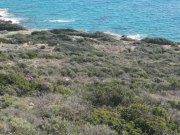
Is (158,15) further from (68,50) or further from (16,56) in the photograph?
(16,56)

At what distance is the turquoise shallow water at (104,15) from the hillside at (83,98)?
2770cm

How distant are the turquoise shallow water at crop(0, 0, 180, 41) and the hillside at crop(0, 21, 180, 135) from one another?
2770cm

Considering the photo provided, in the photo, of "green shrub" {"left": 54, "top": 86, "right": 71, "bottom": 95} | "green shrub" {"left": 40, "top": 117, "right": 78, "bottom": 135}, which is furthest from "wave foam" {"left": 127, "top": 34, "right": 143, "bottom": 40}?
"green shrub" {"left": 40, "top": 117, "right": 78, "bottom": 135}

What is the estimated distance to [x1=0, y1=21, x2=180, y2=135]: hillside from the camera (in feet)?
39.0

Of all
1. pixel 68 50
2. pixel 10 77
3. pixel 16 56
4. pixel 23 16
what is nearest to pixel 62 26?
pixel 23 16

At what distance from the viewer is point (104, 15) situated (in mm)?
65062

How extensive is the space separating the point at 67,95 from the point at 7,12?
52425 millimetres

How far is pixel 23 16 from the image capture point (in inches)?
2525

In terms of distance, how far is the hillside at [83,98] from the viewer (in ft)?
39.0

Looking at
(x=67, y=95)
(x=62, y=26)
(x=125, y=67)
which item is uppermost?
(x=67, y=95)

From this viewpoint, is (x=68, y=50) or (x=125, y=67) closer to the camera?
(x=125, y=67)

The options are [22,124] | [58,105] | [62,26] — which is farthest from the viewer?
[62,26]

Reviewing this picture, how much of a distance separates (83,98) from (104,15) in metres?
50.5

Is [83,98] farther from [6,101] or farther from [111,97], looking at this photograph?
[6,101]
